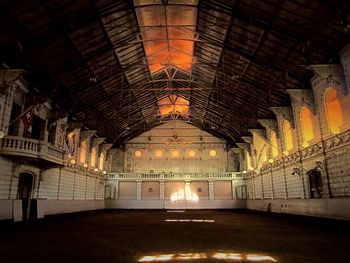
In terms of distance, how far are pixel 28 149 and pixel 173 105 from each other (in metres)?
22.2

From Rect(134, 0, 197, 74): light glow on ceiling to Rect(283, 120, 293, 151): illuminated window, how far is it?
34.6ft

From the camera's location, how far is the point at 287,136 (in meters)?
24.7

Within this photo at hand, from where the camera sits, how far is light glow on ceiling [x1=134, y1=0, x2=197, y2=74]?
58.2ft

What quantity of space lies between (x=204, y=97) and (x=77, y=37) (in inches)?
677

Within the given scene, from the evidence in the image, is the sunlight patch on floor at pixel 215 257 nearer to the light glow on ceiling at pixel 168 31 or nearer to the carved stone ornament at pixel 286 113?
the light glow on ceiling at pixel 168 31

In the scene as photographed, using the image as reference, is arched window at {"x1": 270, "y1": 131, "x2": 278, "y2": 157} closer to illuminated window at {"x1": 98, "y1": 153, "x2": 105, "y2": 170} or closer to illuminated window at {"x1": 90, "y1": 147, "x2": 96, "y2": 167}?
illuminated window at {"x1": 90, "y1": 147, "x2": 96, "y2": 167}

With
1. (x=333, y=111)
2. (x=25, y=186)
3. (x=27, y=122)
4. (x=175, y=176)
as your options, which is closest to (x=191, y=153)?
(x=175, y=176)

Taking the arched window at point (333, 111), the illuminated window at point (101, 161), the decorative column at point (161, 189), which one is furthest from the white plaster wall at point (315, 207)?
the illuminated window at point (101, 161)

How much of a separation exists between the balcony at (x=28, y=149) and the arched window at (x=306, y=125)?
19.3 meters

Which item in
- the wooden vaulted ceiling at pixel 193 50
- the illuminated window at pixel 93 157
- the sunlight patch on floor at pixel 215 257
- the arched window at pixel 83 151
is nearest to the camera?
the sunlight patch on floor at pixel 215 257

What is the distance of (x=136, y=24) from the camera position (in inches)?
751

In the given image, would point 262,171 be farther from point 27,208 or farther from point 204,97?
point 27,208

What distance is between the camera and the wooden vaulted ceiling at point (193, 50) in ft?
47.4

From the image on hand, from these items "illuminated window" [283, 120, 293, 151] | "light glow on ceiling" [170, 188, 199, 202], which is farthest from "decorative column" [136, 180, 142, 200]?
"illuminated window" [283, 120, 293, 151]
